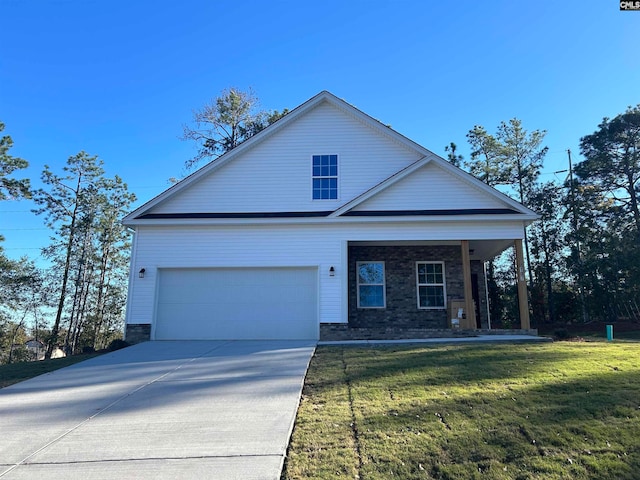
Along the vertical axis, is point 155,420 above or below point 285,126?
below

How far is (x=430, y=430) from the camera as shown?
4.39 metres

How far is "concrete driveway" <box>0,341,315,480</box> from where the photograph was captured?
391 cm

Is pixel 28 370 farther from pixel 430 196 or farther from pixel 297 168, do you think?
pixel 430 196

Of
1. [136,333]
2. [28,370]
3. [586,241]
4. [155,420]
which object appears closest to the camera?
[155,420]

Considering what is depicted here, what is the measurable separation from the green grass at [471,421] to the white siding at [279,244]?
18.0ft

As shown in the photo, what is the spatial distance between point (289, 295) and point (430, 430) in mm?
8617

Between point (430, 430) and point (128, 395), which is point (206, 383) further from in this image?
point (430, 430)

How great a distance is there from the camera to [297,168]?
45.9ft

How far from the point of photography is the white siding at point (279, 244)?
41.8ft

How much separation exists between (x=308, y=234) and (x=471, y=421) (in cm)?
882

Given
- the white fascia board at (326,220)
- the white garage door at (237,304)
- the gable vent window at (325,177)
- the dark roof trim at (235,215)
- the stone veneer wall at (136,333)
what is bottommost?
the stone veneer wall at (136,333)

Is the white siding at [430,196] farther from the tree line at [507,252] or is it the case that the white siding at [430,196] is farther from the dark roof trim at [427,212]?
the tree line at [507,252]

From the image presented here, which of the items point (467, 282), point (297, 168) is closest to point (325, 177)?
point (297, 168)

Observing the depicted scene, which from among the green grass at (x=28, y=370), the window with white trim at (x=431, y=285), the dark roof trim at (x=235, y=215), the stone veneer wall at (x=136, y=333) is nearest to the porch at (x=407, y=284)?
the window with white trim at (x=431, y=285)
